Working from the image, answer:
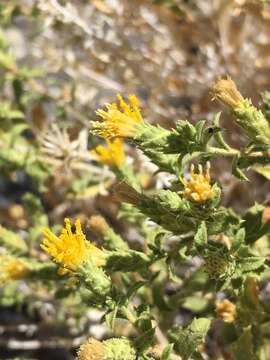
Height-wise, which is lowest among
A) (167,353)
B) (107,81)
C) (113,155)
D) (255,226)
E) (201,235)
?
(167,353)

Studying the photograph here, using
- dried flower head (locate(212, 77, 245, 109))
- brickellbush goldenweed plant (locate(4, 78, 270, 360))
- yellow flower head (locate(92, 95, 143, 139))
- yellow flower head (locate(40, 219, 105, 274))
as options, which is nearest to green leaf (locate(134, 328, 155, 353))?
brickellbush goldenweed plant (locate(4, 78, 270, 360))

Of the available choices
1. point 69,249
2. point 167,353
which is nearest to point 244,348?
point 167,353

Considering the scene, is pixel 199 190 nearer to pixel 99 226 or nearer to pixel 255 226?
pixel 255 226

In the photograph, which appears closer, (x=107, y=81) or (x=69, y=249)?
(x=69, y=249)

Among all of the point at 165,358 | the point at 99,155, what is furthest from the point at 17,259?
the point at 165,358

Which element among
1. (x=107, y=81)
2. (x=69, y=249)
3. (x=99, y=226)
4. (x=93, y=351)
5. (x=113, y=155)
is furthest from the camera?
(x=107, y=81)
